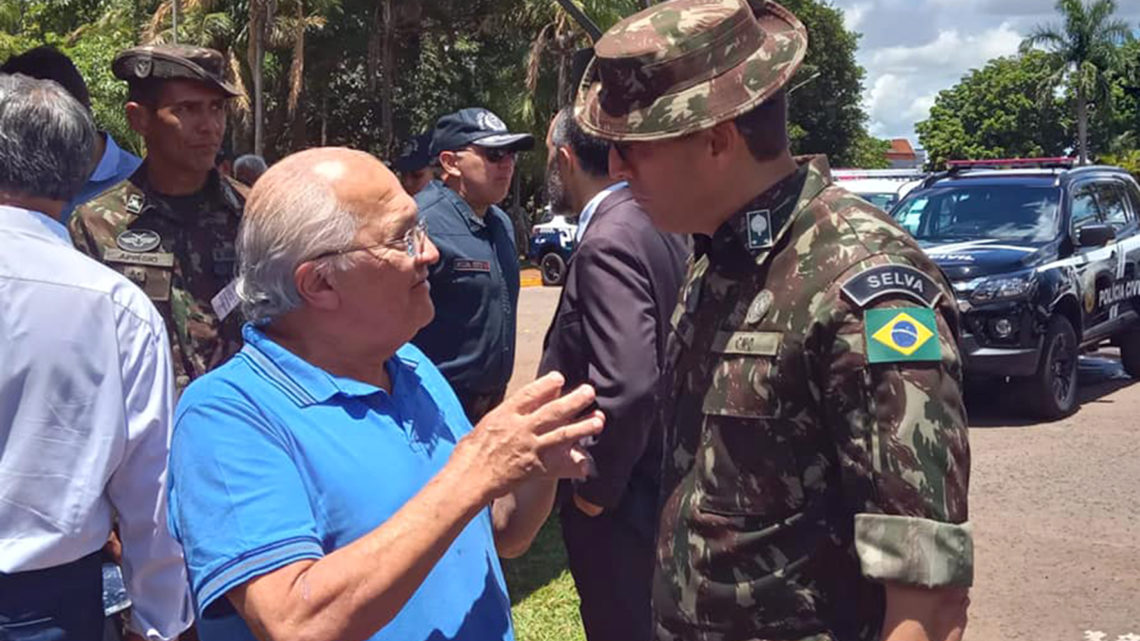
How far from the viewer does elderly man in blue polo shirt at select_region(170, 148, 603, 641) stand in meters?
1.78

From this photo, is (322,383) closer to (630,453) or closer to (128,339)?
(128,339)

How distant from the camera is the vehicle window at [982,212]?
32.0ft

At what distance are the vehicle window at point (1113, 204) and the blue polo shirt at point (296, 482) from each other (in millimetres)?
9744

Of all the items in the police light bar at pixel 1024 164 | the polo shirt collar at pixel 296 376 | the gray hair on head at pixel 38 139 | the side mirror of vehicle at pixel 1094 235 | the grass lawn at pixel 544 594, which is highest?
the gray hair on head at pixel 38 139

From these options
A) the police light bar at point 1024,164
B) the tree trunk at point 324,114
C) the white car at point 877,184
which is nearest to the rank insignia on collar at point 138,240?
the police light bar at point 1024,164

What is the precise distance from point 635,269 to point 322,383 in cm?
156

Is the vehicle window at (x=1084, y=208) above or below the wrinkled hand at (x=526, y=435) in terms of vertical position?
below

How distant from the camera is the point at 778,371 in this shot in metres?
1.93

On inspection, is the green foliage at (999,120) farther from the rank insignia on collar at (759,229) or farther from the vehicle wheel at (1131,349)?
the rank insignia on collar at (759,229)

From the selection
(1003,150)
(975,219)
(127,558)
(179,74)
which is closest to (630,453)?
(127,558)

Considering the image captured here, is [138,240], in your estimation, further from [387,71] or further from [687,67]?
[387,71]

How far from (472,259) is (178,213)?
111cm

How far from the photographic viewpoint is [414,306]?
208 cm

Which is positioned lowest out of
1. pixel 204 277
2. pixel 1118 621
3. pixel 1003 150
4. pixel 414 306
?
pixel 1003 150
